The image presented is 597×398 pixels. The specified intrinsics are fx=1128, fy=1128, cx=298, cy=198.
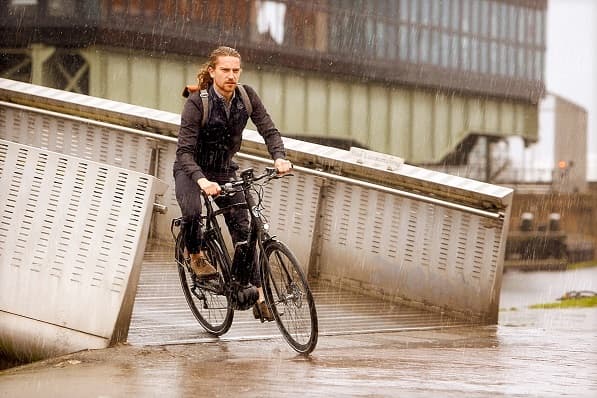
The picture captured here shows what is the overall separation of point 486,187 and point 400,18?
99.5 ft

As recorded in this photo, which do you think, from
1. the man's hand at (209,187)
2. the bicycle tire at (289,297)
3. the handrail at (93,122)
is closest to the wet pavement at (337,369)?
the bicycle tire at (289,297)

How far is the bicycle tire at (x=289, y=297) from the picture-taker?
626cm

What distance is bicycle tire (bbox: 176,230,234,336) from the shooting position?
22.8 ft

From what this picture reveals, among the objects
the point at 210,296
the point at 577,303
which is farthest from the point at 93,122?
the point at 577,303

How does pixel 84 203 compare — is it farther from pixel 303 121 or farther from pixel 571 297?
pixel 303 121

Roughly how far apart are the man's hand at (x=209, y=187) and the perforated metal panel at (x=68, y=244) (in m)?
0.34

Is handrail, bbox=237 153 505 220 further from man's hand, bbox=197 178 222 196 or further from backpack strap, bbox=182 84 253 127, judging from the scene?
man's hand, bbox=197 178 222 196

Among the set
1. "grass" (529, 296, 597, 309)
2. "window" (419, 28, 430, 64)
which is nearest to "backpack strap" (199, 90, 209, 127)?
"grass" (529, 296, 597, 309)

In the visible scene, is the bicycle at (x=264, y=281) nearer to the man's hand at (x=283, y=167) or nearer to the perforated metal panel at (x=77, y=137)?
the man's hand at (x=283, y=167)

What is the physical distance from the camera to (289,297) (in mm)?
→ 6414

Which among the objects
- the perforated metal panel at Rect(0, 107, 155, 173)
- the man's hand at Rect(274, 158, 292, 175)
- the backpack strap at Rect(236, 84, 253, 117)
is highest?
the backpack strap at Rect(236, 84, 253, 117)

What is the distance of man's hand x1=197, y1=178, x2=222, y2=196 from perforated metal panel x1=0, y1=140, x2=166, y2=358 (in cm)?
34

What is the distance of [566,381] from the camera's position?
5.64 metres

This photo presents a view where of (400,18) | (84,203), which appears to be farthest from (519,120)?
(84,203)
